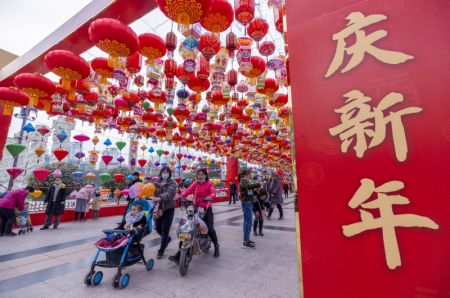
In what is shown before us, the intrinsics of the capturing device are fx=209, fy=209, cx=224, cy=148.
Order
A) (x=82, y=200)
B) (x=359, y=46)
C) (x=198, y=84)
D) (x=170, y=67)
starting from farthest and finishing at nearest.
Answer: (x=82, y=200) < (x=198, y=84) < (x=170, y=67) < (x=359, y=46)

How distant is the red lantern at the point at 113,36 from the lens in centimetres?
296

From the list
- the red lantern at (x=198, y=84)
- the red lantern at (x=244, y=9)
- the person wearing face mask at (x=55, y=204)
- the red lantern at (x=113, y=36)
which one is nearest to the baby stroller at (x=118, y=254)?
the red lantern at (x=113, y=36)

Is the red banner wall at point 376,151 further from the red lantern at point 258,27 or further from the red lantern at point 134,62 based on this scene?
the red lantern at point 134,62

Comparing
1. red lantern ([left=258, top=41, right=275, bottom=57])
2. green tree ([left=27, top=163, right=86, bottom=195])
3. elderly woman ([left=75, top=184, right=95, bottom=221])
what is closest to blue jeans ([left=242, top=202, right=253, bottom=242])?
red lantern ([left=258, top=41, right=275, bottom=57])

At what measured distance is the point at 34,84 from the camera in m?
4.16

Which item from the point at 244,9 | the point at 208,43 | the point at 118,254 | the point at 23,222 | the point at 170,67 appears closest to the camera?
the point at 118,254

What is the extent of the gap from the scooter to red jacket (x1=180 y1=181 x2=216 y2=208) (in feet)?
0.37

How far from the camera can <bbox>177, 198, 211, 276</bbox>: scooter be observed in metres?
3.09

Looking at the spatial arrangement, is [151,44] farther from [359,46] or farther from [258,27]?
[359,46]

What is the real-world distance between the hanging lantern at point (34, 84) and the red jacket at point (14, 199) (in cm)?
292

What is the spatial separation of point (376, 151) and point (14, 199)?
7885mm

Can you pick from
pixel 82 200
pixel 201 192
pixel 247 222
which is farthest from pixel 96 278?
pixel 82 200

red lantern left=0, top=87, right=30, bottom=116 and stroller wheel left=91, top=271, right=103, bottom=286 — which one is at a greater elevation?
red lantern left=0, top=87, right=30, bottom=116

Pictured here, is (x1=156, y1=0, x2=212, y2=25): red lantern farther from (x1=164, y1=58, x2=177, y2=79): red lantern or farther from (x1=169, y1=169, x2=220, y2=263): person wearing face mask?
(x1=169, y1=169, x2=220, y2=263): person wearing face mask
